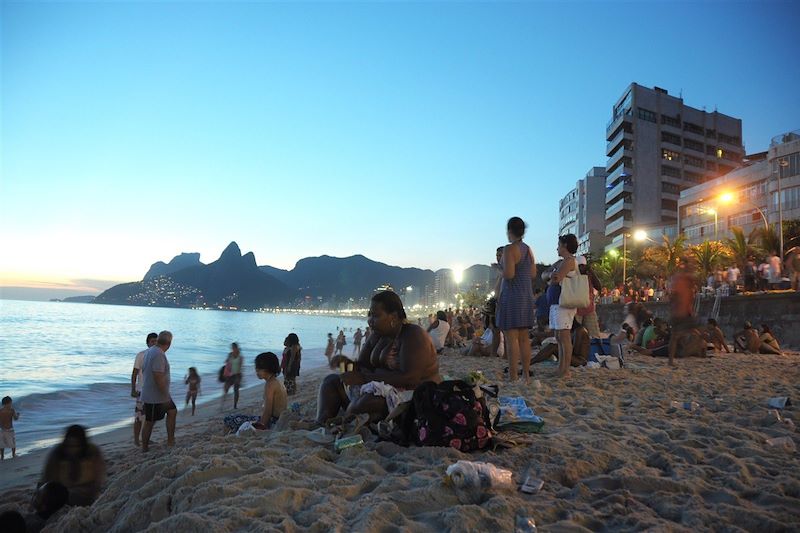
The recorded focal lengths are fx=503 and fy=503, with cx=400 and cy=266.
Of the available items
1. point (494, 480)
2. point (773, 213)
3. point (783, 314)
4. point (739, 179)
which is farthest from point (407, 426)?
point (739, 179)

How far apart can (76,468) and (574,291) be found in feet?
17.4

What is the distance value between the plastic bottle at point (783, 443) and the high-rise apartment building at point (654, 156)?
5800cm

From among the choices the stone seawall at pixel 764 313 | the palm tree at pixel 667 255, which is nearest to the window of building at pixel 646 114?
the palm tree at pixel 667 255

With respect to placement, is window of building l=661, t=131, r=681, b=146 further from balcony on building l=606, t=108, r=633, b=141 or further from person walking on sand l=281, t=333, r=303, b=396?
person walking on sand l=281, t=333, r=303, b=396

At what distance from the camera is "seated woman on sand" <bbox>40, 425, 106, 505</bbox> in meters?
3.82

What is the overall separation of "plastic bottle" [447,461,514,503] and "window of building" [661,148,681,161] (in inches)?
2680

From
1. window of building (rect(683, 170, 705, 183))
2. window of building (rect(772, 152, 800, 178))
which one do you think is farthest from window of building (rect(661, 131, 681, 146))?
window of building (rect(772, 152, 800, 178))

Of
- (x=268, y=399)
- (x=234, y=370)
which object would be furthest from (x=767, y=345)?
(x=234, y=370)

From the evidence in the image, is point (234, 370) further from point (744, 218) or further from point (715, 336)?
point (744, 218)

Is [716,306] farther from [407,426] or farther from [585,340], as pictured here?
[407,426]

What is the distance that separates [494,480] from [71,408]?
13.9 meters

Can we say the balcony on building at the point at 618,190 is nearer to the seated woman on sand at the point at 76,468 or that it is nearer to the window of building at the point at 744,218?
the window of building at the point at 744,218

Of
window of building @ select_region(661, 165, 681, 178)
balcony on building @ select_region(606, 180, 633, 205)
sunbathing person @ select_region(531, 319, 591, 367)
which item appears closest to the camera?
sunbathing person @ select_region(531, 319, 591, 367)

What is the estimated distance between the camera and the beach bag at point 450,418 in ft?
11.0
